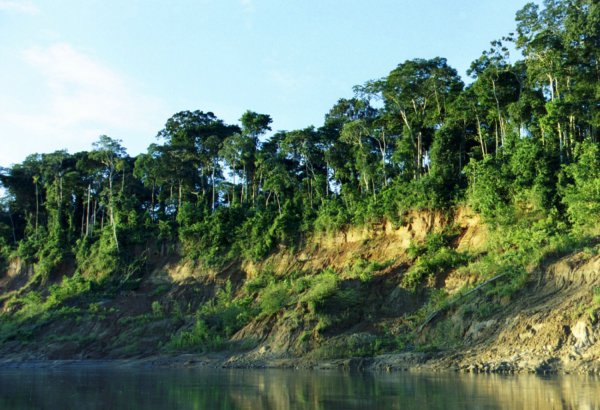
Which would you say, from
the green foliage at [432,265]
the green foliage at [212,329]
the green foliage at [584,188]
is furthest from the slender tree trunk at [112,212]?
the green foliage at [584,188]

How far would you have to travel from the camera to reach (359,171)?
157 feet

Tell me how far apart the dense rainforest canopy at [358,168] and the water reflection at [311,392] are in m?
14.7

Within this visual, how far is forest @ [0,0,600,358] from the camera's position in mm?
36312

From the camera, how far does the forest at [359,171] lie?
119ft

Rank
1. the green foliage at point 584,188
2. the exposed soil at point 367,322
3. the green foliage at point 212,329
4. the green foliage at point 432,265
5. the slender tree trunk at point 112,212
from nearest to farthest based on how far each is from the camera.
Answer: the exposed soil at point 367,322 < the green foliage at point 584,188 < the green foliage at point 432,265 < the green foliage at point 212,329 < the slender tree trunk at point 112,212

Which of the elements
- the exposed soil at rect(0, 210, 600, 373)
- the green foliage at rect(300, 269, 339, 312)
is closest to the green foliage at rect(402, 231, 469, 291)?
the exposed soil at rect(0, 210, 600, 373)

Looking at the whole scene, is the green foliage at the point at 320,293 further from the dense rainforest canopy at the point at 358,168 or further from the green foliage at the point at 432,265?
the dense rainforest canopy at the point at 358,168

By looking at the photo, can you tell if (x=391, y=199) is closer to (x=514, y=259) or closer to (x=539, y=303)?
(x=514, y=259)

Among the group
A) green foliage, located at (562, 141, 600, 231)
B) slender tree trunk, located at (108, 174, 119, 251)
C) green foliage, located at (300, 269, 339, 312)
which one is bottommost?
green foliage, located at (300, 269, 339, 312)

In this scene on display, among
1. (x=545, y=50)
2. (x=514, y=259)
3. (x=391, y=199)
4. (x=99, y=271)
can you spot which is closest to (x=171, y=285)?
(x=99, y=271)

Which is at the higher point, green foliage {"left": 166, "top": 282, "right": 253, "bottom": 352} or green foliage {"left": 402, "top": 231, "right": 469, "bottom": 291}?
green foliage {"left": 402, "top": 231, "right": 469, "bottom": 291}

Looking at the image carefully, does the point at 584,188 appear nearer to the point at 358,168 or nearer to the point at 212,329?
the point at 358,168

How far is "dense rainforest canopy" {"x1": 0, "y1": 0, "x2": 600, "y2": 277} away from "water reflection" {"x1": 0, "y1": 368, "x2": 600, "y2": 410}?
14.7 m

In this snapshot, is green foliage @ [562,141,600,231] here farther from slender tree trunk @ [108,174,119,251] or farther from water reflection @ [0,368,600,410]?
slender tree trunk @ [108,174,119,251]
